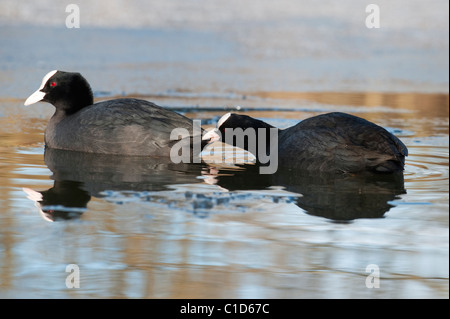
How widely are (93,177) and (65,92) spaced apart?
1741mm

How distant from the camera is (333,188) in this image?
5176mm

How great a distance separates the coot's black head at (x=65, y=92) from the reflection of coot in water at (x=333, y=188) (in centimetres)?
189

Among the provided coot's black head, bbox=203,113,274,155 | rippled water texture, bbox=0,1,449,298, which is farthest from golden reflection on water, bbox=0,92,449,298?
coot's black head, bbox=203,113,274,155

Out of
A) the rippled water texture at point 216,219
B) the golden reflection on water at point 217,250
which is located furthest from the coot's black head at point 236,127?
the golden reflection on water at point 217,250

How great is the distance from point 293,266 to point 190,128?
3.02m

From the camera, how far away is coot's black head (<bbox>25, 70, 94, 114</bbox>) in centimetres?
683

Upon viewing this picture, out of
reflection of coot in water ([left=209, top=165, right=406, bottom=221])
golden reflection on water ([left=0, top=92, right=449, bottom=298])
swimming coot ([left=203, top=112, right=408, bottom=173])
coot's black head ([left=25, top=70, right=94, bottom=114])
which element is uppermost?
coot's black head ([left=25, top=70, right=94, bottom=114])

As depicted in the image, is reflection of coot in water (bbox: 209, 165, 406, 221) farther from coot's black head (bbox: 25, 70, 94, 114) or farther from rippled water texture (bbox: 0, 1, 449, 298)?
coot's black head (bbox: 25, 70, 94, 114)

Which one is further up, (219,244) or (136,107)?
(136,107)

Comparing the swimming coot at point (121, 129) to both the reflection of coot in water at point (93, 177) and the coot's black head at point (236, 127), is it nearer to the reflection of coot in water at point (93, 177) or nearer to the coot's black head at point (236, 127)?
the reflection of coot in water at point (93, 177)

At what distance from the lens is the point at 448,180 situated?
5520mm

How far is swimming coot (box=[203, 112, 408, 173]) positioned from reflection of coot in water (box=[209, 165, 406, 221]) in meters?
0.10

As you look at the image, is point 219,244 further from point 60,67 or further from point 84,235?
point 60,67

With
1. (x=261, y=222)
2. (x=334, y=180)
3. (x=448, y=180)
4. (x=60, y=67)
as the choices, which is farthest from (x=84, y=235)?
(x=60, y=67)
